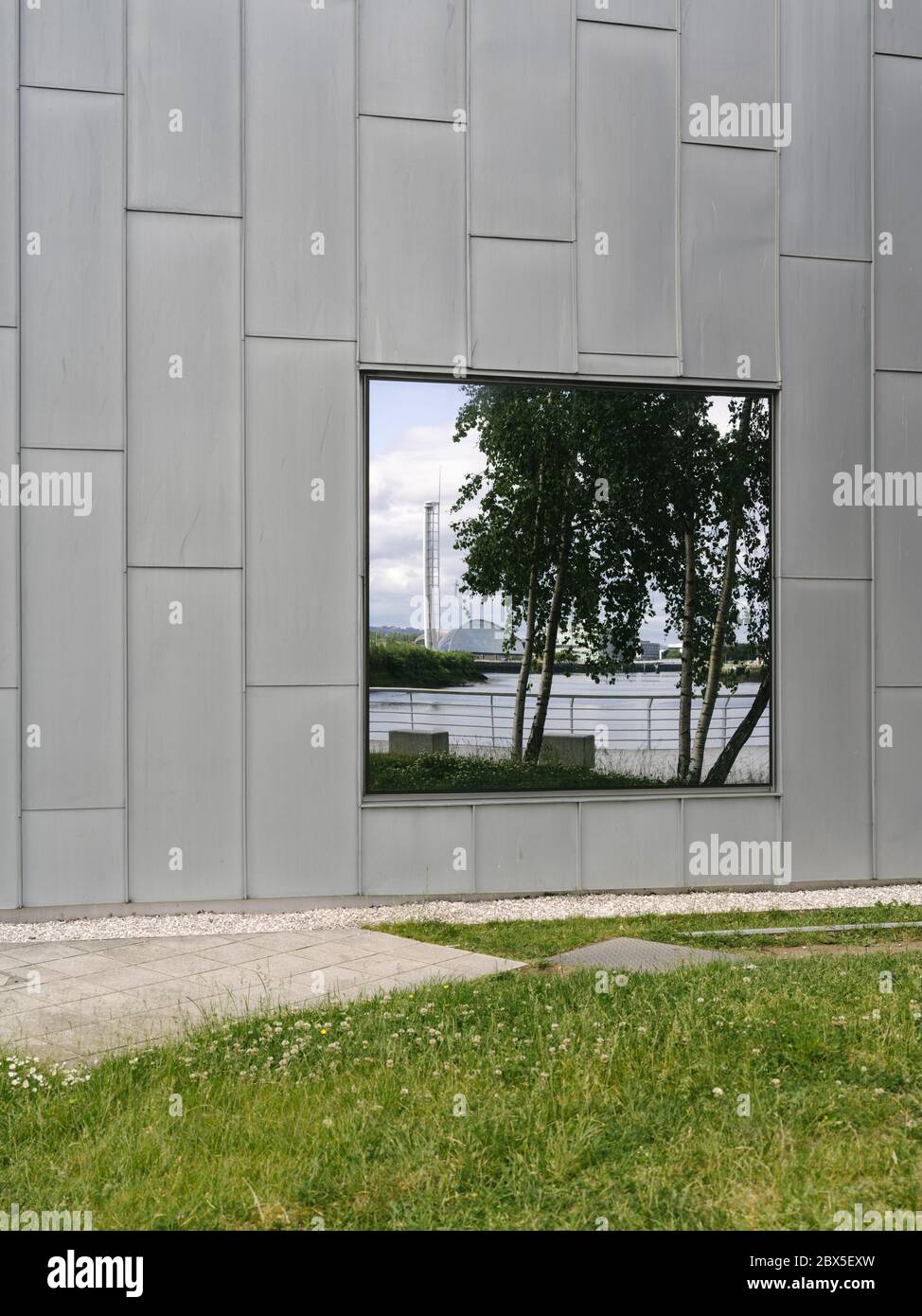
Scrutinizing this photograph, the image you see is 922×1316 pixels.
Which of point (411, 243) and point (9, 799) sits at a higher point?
point (411, 243)

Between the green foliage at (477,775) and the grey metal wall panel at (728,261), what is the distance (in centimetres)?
345

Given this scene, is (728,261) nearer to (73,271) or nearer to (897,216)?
(897,216)

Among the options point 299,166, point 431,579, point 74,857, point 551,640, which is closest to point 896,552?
point 551,640

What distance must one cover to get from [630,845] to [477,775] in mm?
1398

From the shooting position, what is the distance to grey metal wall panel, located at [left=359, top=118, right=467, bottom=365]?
9297 millimetres

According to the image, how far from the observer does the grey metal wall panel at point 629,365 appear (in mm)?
9648

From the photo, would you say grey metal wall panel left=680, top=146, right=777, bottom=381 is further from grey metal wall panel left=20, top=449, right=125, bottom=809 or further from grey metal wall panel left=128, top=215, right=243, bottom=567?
grey metal wall panel left=20, top=449, right=125, bottom=809

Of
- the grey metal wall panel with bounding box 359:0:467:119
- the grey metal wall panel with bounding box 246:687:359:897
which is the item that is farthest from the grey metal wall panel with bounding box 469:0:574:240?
the grey metal wall panel with bounding box 246:687:359:897

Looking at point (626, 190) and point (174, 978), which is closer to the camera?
point (174, 978)

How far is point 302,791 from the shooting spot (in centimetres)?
920

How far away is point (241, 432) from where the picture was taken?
912 cm

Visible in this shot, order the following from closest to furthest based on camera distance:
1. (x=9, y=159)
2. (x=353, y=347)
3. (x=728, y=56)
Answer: (x=9, y=159) → (x=353, y=347) → (x=728, y=56)

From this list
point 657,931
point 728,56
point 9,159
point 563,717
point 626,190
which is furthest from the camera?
point 728,56

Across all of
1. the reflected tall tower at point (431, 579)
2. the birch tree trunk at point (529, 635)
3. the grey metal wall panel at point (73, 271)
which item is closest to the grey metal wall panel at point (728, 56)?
the birch tree trunk at point (529, 635)
